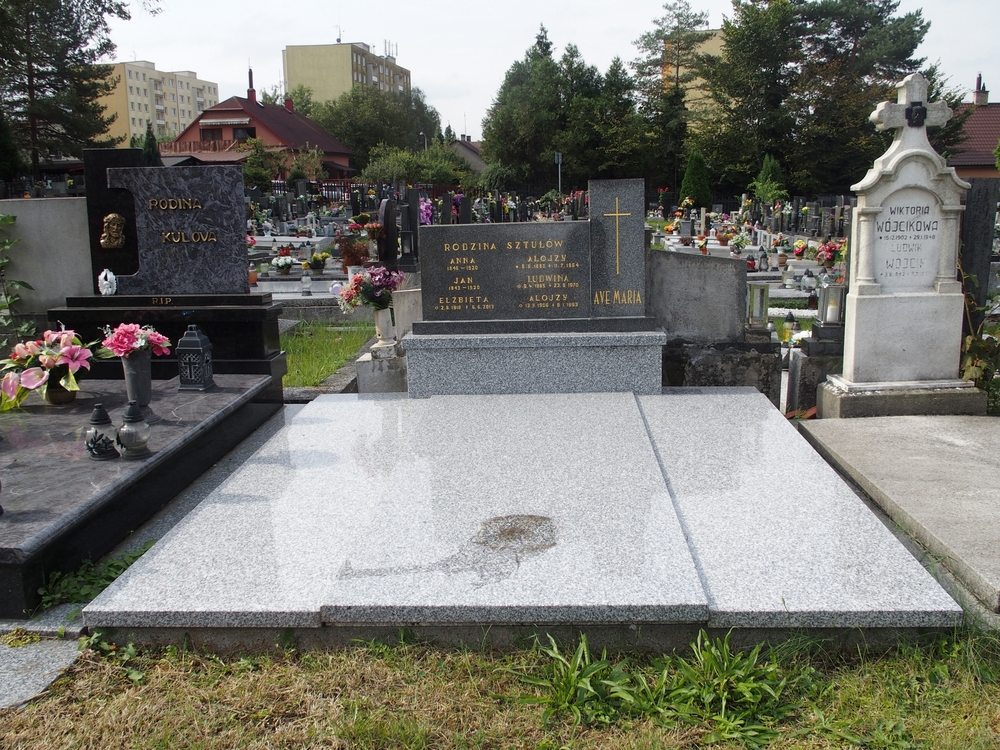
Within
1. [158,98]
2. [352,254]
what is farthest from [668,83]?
[158,98]

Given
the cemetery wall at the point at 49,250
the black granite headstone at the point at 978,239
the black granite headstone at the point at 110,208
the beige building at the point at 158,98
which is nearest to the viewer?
the black granite headstone at the point at 978,239

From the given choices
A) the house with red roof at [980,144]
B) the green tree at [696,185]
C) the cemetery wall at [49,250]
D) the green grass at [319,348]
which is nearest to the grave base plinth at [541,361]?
the green grass at [319,348]

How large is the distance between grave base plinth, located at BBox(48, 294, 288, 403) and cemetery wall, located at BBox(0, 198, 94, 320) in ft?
4.24

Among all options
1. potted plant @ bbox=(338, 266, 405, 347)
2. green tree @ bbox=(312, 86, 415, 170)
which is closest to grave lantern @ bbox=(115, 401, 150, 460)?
potted plant @ bbox=(338, 266, 405, 347)

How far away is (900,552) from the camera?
3.21m

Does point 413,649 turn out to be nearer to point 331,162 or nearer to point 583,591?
point 583,591

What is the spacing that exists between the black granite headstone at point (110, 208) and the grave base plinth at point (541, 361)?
2451 millimetres

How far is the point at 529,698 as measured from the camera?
101 inches

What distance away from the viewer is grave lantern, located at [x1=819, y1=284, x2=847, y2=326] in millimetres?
6172

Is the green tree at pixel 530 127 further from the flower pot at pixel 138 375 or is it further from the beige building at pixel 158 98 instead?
the flower pot at pixel 138 375

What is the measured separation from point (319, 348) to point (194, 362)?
3162 millimetres

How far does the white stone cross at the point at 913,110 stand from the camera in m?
5.56

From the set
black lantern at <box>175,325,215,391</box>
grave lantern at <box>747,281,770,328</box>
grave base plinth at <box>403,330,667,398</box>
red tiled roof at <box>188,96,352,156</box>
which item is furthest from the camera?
red tiled roof at <box>188,96,352,156</box>

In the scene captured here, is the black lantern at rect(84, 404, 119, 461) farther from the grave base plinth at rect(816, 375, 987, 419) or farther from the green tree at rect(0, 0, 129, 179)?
the green tree at rect(0, 0, 129, 179)
